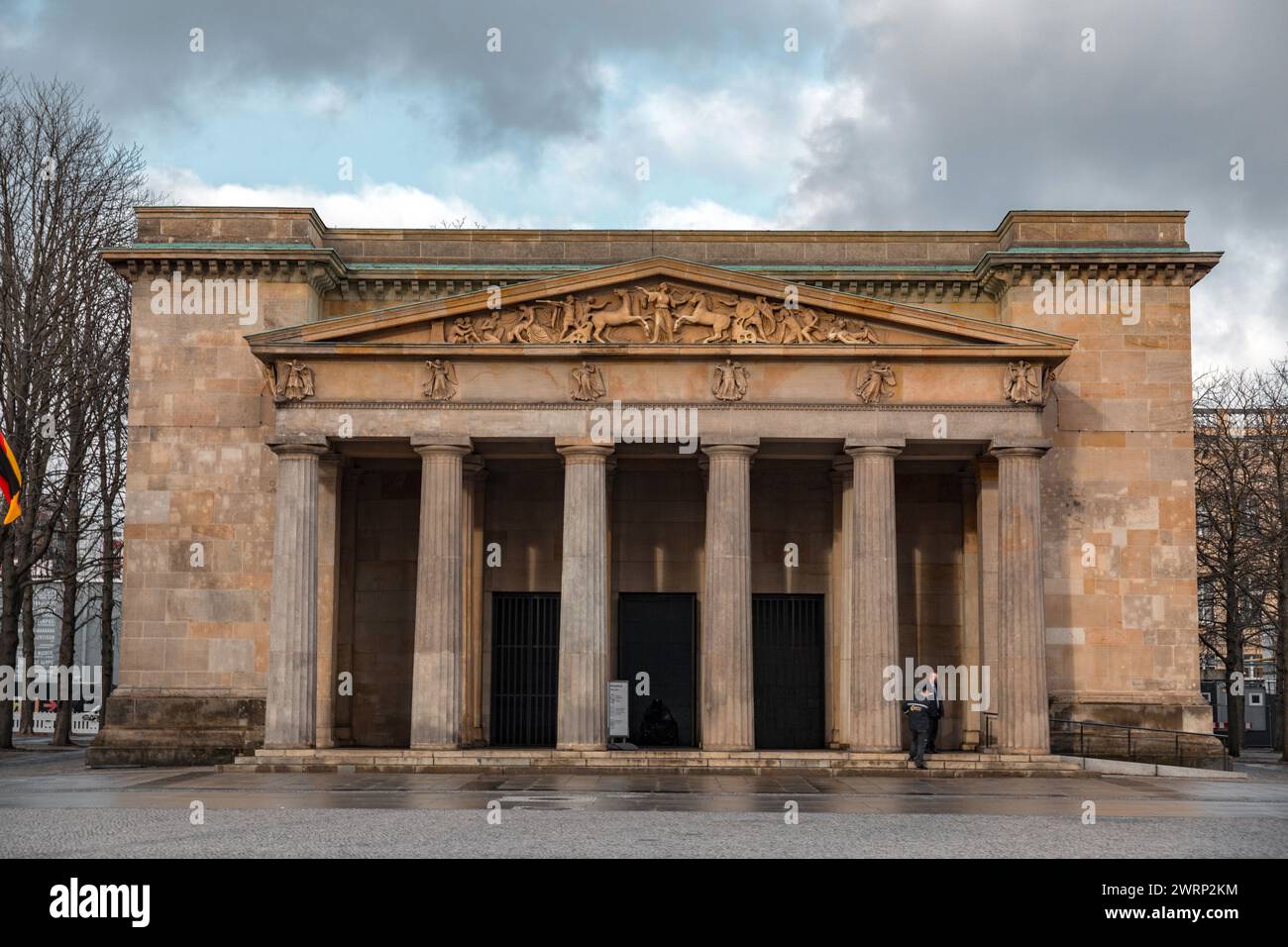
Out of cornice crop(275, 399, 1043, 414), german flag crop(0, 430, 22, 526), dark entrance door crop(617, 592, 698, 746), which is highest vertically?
cornice crop(275, 399, 1043, 414)

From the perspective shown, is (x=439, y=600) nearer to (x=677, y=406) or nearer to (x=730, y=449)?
(x=677, y=406)

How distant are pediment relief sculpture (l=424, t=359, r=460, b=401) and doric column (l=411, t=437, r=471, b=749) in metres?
1.04

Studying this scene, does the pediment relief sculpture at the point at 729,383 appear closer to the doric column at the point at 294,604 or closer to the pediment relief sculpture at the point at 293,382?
the doric column at the point at 294,604

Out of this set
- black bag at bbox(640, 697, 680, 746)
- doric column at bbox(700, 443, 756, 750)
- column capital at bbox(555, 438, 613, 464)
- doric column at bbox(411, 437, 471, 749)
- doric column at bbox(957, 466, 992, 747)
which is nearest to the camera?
doric column at bbox(700, 443, 756, 750)

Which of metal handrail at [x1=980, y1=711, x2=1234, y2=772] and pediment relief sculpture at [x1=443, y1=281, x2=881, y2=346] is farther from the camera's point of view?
metal handrail at [x1=980, y1=711, x2=1234, y2=772]

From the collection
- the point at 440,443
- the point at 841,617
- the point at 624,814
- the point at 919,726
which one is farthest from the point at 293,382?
the point at 624,814

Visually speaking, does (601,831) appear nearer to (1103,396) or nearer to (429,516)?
(429,516)

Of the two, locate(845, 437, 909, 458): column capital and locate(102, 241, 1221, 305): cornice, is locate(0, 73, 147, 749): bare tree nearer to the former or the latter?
locate(102, 241, 1221, 305): cornice

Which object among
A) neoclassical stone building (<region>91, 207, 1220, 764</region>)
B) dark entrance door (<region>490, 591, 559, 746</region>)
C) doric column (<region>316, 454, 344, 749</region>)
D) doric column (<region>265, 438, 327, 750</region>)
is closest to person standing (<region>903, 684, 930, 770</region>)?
neoclassical stone building (<region>91, 207, 1220, 764</region>)

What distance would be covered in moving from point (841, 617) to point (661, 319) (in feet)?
30.7

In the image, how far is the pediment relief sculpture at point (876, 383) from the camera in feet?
121

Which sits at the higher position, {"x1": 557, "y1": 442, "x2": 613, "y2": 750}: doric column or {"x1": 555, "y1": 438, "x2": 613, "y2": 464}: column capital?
{"x1": 555, "y1": 438, "x2": 613, "y2": 464}: column capital

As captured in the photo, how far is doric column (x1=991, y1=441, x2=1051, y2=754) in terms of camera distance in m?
35.8

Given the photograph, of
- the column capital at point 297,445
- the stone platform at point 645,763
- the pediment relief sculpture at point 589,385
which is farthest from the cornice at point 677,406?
the stone platform at point 645,763
